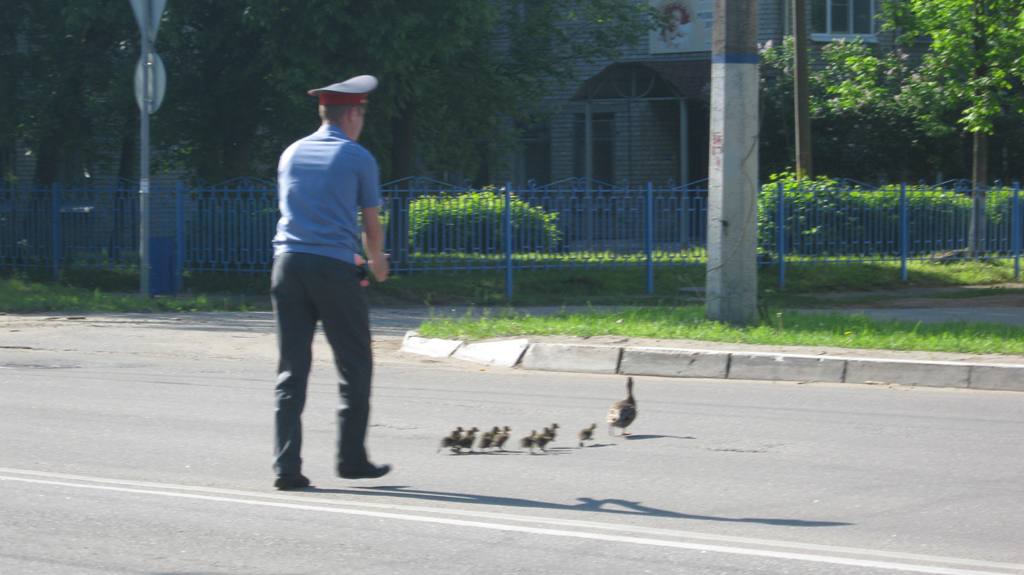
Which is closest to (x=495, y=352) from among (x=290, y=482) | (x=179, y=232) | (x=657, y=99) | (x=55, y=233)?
(x=290, y=482)

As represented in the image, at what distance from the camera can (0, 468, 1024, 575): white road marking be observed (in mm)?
5320

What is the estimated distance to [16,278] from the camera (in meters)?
20.7

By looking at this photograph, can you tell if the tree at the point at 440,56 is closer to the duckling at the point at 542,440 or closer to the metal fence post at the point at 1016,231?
the metal fence post at the point at 1016,231

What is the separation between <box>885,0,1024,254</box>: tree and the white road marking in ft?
57.4

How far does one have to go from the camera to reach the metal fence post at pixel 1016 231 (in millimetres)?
21688

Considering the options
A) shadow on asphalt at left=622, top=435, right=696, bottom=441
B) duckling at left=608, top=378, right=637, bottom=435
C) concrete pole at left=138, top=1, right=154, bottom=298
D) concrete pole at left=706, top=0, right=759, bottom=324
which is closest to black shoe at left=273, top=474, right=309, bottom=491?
duckling at left=608, top=378, right=637, bottom=435

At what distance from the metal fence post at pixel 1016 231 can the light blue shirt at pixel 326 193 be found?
1762 cm

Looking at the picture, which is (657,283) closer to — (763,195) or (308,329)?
(763,195)

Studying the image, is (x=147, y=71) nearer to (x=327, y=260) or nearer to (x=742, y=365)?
(x=742, y=365)

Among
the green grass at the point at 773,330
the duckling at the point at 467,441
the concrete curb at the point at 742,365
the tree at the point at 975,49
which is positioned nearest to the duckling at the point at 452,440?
the duckling at the point at 467,441

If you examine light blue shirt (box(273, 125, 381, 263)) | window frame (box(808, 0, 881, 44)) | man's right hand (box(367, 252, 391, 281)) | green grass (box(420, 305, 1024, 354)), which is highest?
window frame (box(808, 0, 881, 44))

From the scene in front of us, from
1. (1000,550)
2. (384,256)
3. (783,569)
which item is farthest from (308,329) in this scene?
(1000,550)

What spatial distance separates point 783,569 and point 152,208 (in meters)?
16.3

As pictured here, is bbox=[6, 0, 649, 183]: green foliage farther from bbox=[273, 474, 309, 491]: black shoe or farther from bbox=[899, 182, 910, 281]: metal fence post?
bbox=[273, 474, 309, 491]: black shoe
